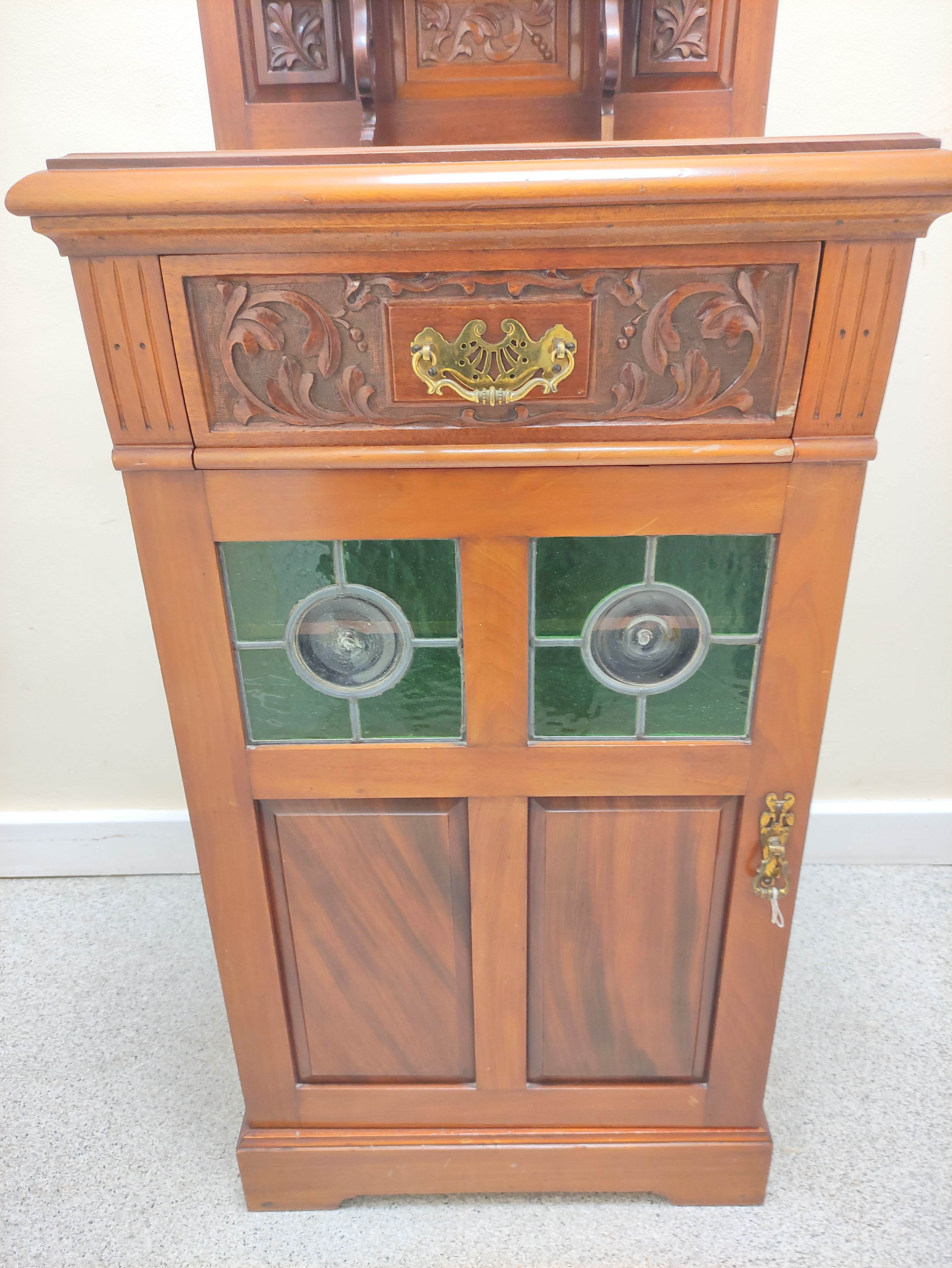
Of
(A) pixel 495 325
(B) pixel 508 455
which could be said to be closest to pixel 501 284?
(A) pixel 495 325

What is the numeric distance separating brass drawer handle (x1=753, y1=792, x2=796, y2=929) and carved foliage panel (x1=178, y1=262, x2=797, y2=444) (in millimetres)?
390

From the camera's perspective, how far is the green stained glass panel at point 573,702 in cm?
85

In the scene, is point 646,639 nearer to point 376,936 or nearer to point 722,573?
point 722,573

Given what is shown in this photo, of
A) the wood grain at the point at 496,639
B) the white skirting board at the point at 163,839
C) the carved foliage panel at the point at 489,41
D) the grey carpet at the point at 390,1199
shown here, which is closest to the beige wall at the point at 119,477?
the white skirting board at the point at 163,839

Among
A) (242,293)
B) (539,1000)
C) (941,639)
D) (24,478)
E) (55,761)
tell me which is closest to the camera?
(242,293)

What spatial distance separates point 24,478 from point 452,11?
3.05 feet

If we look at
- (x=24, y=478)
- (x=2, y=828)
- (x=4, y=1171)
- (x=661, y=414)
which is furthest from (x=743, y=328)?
(x=2, y=828)

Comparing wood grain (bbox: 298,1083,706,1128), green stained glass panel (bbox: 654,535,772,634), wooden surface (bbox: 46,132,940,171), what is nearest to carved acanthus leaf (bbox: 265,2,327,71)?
wooden surface (bbox: 46,132,940,171)

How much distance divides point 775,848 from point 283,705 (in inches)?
20.6

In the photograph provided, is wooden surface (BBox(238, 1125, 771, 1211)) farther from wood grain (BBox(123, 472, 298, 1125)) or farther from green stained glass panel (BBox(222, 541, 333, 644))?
green stained glass panel (BBox(222, 541, 333, 644))

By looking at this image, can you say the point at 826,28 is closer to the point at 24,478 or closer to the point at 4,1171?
the point at 24,478

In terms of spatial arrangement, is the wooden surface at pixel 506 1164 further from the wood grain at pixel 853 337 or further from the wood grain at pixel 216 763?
the wood grain at pixel 853 337

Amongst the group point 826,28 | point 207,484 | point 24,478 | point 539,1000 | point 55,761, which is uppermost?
point 826,28

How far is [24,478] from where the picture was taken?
4.52ft
